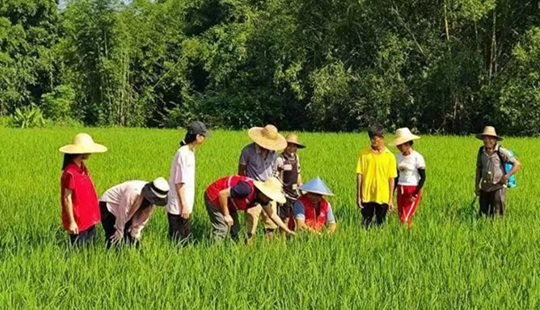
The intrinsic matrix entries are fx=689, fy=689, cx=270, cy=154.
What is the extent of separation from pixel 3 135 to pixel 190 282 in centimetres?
1477

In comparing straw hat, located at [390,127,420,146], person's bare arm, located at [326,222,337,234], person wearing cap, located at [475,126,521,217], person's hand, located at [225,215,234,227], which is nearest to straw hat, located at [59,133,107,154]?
person's hand, located at [225,215,234,227]

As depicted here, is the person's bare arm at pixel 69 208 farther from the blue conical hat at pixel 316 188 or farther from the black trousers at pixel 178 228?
the blue conical hat at pixel 316 188

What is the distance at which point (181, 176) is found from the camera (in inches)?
188

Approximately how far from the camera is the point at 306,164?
11.5 m

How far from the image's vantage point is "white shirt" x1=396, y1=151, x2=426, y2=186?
6023mm

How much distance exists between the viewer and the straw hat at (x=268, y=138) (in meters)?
5.28

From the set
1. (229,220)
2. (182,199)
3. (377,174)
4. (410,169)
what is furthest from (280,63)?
(229,220)

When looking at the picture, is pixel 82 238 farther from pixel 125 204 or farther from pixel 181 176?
pixel 181 176

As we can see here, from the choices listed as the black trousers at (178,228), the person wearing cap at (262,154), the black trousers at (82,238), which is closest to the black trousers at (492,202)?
the person wearing cap at (262,154)

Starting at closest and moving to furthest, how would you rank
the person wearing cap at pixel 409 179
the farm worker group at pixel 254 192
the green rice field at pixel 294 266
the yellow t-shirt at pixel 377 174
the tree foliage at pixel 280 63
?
the green rice field at pixel 294 266 → the farm worker group at pixel 254 192 → the yellow t-shirt at pixel 377 174 → the person wearing cap at pixel 409 179 → the tree foliage at pixel 280 63

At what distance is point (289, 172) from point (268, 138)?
68 cm

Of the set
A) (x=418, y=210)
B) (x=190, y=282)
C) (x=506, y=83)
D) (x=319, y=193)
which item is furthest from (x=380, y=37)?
(x=190, y=282)

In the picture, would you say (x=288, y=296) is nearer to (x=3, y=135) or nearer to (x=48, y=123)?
(x=3, y=135)

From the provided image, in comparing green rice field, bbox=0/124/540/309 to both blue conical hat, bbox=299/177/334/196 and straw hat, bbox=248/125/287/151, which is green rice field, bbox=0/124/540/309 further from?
straw hat, bbox=248/125/287/151
